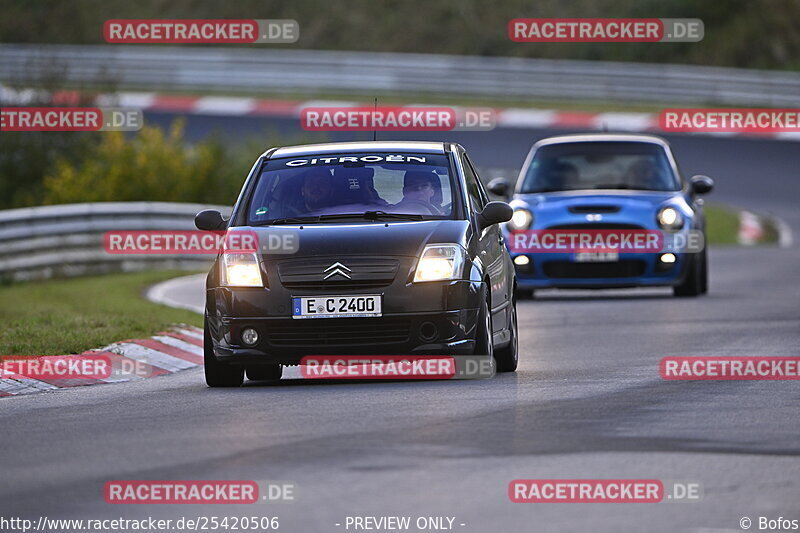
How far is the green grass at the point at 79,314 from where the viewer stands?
552 inches

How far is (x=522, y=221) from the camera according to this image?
19.5m

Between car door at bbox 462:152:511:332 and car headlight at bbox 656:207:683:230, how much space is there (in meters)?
6.17

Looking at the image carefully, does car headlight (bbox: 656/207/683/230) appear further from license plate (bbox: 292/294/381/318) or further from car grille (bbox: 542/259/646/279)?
license plate (bbox: 292/294/381/318)

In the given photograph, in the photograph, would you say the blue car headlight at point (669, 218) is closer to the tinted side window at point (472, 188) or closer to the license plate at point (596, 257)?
the license plate at point (596, 257)

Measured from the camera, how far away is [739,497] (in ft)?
23.3

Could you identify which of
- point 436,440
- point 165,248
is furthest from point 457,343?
point 165,248

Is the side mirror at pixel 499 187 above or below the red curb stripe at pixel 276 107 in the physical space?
above
